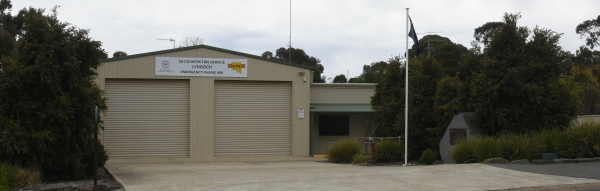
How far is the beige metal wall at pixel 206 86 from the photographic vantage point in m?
24.4

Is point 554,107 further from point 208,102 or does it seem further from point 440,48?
point 440,48

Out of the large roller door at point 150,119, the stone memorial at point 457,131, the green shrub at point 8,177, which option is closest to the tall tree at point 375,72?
the stone memorial at point 457,131

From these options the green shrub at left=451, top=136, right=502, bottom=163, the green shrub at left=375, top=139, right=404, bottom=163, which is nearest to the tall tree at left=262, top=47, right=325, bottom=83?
the green shrub at left=375, top=139, right=404, bottom=163

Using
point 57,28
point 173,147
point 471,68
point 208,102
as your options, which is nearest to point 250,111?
point 208,102

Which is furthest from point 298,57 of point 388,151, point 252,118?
point 388,151

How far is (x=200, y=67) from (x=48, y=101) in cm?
1119

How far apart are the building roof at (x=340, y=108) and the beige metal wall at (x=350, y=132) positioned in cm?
56

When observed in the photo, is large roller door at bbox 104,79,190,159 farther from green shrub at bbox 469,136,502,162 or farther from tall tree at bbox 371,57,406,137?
green shrub at bbox 469,136,502,162

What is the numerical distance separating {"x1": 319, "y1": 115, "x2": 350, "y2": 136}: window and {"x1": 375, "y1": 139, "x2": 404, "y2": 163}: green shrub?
8263 millimetres

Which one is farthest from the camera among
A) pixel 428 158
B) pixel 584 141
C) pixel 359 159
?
pixel 359 159

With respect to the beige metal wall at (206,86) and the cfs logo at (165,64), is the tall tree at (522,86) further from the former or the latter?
the cfs logo at (165,64)

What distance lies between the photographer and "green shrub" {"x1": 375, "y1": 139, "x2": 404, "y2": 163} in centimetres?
1977

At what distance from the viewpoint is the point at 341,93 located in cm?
2811

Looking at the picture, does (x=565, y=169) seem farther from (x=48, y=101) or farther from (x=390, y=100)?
(x=48, y=101)
